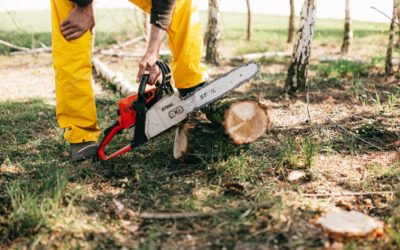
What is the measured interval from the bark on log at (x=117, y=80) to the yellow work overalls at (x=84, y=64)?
6.09ft

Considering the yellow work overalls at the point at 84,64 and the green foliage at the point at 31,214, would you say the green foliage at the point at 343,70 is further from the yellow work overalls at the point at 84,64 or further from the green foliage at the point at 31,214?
the green foliage at the point at 31,214

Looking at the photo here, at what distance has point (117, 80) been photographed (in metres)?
5.55

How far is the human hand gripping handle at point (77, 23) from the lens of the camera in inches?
108

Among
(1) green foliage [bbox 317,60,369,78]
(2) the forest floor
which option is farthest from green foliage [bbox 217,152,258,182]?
(1) green foliage [bbox 317,60,369,78]

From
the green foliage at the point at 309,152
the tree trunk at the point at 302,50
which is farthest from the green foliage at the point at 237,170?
the tree trunk at the point at 302,50

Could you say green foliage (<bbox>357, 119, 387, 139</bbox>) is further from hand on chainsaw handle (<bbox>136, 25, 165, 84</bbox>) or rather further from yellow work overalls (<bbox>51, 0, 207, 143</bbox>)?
hand on chainsaw handle (<bbox>136, 25, 165, 84</bbox>)

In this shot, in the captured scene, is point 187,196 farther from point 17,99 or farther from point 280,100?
point 17,99

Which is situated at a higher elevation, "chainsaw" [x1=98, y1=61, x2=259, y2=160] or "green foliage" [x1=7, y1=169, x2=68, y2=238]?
"chainsaw" [x1=98, y1=61, x2=259, y2=160]

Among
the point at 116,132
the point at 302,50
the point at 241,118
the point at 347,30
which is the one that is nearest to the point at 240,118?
the point at 241,118

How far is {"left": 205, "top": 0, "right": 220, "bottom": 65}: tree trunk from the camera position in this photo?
7.18 meters

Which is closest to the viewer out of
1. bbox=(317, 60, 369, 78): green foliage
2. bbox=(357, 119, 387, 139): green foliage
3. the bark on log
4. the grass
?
bbox=(357, 119, 387, 139): green foliage

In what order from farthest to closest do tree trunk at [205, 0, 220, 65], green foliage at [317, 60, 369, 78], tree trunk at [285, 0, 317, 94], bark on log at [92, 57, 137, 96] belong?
tree trunk at [205, 0, 220, 65], green foliage at [317, 60, 369, 78], bark on log at [92, 57, 137, 96], tree trunk at [285, 0, 317, 94]

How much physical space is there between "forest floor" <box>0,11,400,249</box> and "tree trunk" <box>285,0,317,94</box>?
1.42 ft

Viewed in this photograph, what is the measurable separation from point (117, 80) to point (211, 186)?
132 inches
